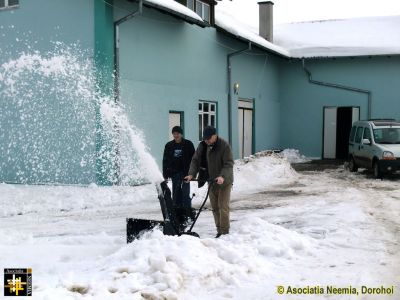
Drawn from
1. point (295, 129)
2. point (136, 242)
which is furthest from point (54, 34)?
point (295, 129)

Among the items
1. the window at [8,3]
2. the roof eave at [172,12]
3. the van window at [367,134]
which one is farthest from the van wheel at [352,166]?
the window at [8,3]

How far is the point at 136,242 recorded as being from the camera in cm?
596

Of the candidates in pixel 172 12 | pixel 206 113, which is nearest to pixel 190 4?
pixel 172 12

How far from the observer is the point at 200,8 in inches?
711

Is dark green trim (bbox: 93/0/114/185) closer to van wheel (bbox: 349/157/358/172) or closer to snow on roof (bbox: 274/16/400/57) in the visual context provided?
van wheel (bbox: 349/157/358/172)

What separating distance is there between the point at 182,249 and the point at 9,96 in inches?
435

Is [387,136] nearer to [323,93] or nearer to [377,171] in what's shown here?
[377,171]

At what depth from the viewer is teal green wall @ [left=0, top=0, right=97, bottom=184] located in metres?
13.2

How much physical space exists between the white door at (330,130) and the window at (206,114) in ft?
27.1

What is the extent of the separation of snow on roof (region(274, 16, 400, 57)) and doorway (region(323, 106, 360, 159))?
2.88 meters

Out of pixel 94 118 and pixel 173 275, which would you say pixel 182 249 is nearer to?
pixel 173 275

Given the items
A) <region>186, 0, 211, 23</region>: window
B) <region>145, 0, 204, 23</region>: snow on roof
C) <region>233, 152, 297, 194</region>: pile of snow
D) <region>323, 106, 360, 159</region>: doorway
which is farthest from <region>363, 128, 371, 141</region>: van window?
<region>323, 106, 360, 159</region>: doorway

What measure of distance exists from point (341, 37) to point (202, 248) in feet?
76.1

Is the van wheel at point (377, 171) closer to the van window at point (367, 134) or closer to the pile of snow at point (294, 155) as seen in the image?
the van window at point (367, 134)
